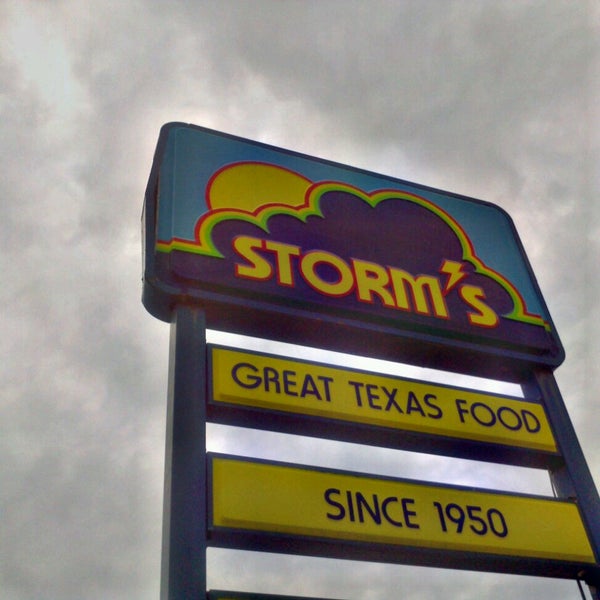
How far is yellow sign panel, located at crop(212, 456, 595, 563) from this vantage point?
15.0 feet

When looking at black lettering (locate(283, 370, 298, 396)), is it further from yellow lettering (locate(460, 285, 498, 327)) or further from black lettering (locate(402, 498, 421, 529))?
yellow lettering (locate(460, 285, 498, 327))

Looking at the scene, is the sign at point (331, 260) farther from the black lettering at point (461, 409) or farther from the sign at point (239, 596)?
the sign at point (239, 596)

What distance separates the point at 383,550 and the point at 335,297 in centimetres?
237

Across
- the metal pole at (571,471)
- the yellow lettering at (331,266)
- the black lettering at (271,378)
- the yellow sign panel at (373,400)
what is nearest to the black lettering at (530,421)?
the yellow sign panel at (373,400)

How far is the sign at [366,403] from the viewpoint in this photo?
208 inches

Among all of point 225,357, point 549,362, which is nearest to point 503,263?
point 549,362

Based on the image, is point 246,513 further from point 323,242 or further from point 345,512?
point 323,242

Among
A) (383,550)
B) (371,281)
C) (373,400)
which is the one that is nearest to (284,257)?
(371,281)

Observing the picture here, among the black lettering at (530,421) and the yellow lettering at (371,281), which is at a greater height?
the yellow lettering at (371,281)

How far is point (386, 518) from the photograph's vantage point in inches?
191

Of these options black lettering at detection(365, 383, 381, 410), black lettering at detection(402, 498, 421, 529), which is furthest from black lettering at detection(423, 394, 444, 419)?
black lettering at detection(402, 498, 421, 529)

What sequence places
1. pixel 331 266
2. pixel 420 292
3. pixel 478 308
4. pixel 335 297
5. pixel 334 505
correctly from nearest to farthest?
pixel 334 505
pixel 335 297
pixel 331 266
pixel 420 292
pixel 478 308

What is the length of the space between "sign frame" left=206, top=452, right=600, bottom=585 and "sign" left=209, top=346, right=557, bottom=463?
18.9 inches

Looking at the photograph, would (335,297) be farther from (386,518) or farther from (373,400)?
(386,518)
